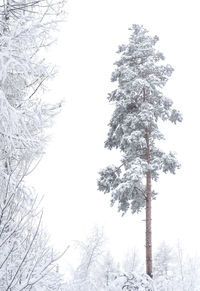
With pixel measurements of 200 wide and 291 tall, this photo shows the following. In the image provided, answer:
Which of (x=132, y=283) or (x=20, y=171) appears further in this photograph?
(x=132, y=283)

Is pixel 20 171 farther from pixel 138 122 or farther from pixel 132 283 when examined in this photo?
pixel 138 122

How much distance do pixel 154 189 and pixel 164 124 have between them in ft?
10.1

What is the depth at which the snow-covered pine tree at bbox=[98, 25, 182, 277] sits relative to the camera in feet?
39.8

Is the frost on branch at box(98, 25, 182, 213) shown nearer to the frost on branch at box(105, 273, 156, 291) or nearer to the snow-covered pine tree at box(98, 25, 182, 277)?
the snow-covered pine tree at box(98, 25, 182, 277)

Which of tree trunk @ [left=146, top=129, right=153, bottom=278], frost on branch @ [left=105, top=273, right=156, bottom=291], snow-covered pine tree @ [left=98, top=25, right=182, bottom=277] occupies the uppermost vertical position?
snow-covered pine tree @ [left=98, top=25, right=182, bottom=277]

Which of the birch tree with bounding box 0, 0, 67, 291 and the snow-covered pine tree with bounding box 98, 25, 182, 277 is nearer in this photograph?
the birch tree with bounding box 0, 0, 67, 291

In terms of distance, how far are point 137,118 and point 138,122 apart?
0.17 metres

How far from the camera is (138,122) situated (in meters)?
12.6

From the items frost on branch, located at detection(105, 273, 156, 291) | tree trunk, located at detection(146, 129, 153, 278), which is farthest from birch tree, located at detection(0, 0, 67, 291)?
tree trunk, located at detection(146, 129, 153, 278)

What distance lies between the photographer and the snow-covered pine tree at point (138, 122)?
12123 millimetres

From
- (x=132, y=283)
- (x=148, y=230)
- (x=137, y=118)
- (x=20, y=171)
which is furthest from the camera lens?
(x=137, y=118)

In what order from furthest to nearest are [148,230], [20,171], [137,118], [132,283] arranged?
[137,118] → [148,230] → [132,283] → [20,171]

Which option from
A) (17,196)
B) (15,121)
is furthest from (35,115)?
(17,196)

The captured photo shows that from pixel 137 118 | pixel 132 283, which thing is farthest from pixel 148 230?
pixel 132 283
